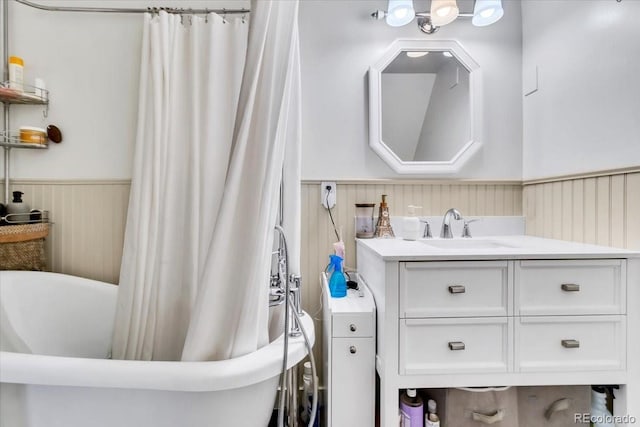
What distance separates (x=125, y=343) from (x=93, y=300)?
1.49 feet

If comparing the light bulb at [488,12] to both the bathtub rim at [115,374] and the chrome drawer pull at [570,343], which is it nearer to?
the chrome drawer pull at [570,343]

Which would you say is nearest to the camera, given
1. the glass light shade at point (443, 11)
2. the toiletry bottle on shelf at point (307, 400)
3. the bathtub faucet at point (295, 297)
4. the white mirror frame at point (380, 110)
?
the bathtub faucet at point (295, 297)

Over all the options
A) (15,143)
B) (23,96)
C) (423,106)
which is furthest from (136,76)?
(423,106)

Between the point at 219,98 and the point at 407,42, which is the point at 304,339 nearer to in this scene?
the point at 219,98

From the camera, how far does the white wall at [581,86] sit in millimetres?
1117

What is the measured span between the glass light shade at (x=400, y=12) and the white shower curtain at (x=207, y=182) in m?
0.76

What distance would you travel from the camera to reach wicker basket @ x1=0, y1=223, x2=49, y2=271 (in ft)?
4.65

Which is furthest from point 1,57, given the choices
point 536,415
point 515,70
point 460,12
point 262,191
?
point 536,415

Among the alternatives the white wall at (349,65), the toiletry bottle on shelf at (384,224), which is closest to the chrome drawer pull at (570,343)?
the toiletry bottle on shelf at (384,224)

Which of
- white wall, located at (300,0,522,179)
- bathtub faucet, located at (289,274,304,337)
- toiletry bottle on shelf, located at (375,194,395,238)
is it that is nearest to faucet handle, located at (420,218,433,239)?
toiletry bottle on shelf, located at (375,194,395,238)

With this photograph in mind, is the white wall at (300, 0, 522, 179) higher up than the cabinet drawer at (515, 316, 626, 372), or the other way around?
the white wall at (300, 0, 522, 179)

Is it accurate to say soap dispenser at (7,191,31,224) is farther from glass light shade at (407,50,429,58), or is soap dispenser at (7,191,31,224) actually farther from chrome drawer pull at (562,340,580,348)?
chrome drawer pull at (562,340,580,348)

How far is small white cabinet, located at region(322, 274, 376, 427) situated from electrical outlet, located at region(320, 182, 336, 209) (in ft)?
1.99

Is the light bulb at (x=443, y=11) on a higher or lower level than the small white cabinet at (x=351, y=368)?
higher
